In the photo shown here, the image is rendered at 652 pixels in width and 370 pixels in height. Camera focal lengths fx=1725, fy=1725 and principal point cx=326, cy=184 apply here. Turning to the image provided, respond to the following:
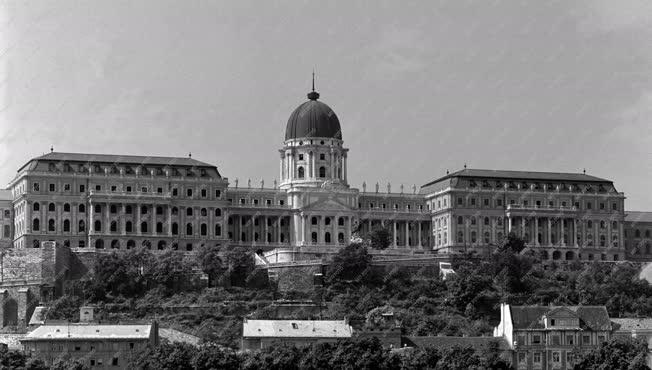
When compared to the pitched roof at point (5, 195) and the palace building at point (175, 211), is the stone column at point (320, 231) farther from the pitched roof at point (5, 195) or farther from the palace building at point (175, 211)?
the pitched roof at point (5, 195)

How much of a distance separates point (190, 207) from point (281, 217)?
12.2 m

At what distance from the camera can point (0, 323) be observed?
15838 cm

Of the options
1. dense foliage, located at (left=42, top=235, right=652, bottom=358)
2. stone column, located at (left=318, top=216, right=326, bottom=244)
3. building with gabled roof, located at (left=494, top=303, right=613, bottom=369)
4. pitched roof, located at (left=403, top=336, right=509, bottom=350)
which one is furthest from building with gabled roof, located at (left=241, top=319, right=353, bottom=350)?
stone column, located at (left=318, top=216, right=326, bottom=244)

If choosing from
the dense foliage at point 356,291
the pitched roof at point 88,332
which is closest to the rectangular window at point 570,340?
the dense foliage at point 356,291

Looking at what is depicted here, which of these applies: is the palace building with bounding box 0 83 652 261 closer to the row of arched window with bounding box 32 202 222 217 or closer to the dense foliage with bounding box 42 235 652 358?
the row of arched window with bounding box 32 202 222 217

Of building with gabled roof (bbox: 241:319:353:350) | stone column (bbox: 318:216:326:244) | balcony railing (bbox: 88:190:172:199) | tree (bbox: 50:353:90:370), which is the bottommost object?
tree (bbox: 50:353:90:370)

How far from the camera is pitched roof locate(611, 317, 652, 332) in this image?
14412cm

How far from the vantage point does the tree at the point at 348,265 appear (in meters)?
173

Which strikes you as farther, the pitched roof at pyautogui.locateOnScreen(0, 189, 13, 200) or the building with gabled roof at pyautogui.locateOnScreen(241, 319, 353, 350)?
the pitched roof at pyautogui.locateOnScreen(0, 189, 13, 200)

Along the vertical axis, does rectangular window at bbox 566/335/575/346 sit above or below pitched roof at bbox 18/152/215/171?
below

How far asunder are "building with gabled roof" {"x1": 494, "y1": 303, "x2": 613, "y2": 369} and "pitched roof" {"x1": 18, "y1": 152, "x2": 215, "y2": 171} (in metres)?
60.7

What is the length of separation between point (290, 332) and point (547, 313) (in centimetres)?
2071

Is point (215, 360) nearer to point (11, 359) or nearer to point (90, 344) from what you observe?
point (90, 344)

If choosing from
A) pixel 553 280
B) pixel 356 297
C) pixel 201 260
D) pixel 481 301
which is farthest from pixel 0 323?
pixel 553 280
